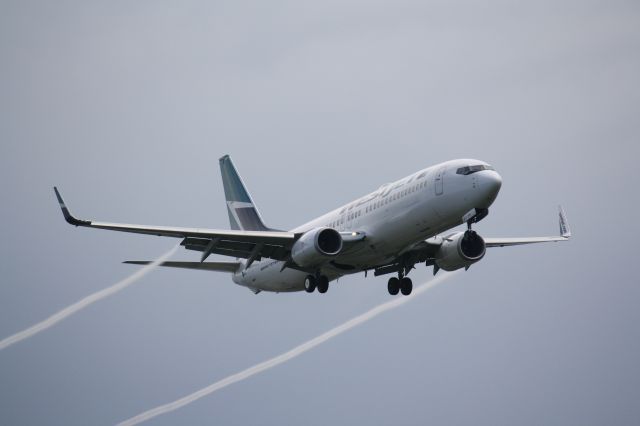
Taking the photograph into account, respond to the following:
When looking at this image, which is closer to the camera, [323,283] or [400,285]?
[323,283]

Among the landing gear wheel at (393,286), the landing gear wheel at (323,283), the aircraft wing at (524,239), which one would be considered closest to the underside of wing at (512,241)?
the aircraft wing at (524,239)

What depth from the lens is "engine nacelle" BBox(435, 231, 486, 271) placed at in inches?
2250

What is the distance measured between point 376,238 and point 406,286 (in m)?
7.00

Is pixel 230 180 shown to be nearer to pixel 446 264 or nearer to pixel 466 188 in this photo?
pixel 446 264

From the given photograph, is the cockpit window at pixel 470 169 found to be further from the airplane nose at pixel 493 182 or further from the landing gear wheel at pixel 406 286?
the landing gear wheel at pixel 406 286

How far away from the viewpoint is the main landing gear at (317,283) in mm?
57625

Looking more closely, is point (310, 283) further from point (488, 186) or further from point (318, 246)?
point (488, 186)

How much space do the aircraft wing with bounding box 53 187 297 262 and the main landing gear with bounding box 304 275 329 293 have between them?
1.73 meters

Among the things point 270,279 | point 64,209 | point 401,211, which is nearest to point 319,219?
point 270,279

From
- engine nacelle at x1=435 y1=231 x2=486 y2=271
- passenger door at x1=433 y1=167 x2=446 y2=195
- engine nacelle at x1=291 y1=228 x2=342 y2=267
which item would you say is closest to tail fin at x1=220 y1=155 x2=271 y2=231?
engine nacelle at x1=291 y1=228 x2=342 y2=267

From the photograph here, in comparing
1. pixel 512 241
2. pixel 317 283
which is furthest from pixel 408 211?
pixel 512 241

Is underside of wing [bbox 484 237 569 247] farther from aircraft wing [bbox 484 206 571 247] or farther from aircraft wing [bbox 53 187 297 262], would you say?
aircraft wing [bbox 53 187 297 262]

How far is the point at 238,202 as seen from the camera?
230 ft

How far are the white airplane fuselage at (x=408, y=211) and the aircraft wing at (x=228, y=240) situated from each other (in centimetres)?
183
